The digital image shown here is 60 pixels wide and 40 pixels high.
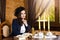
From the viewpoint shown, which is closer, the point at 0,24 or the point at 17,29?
the point at 17,29

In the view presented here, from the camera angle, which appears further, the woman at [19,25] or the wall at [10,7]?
the wall at [10,7]

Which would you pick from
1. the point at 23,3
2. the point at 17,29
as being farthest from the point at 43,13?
the point at 17,29

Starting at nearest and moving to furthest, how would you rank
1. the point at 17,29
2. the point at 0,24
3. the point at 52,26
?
the point at 17,29
the point at 0,24
the point at 52,26

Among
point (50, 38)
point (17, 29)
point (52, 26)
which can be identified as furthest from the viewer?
point (52, 26)

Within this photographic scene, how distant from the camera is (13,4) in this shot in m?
4.07

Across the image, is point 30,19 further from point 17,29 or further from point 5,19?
point 17,29

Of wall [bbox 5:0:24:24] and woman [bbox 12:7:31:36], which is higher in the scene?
wall [bbox 5:0:24:24]

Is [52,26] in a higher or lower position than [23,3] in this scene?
lower

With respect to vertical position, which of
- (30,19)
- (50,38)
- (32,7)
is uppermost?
(32,7)

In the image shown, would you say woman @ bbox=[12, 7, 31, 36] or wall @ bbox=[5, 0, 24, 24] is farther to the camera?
wall @ bbox=[5, 0, 24, 24]

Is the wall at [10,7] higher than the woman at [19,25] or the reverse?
higher

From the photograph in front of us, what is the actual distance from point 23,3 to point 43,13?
632 millimetres

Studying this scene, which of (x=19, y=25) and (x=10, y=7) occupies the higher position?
(x=10, y=7)

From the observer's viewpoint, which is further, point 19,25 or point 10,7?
point 10,7
